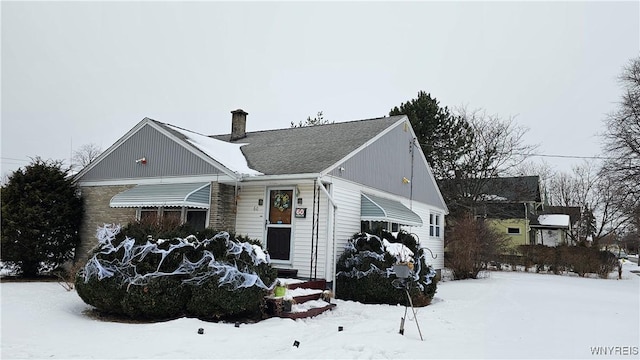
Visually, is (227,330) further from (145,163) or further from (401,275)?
(145,163)

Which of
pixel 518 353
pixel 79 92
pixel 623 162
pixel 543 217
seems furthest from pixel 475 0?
pixel 543 217

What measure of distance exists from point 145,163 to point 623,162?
22.8m

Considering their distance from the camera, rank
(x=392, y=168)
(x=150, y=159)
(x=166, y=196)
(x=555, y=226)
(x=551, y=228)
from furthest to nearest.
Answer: (x=551, y=228) < (x=555, y=226) < (x=392, y=168) < (x=150, y=159) < (x=166, y=196)

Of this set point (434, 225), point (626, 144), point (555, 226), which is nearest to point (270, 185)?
point (434, 225)

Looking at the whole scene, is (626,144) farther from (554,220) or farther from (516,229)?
(554,220)

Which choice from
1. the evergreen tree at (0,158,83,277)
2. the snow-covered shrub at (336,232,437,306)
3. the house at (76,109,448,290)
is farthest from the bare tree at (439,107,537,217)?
the evergreen tree at (0,158,83,277)

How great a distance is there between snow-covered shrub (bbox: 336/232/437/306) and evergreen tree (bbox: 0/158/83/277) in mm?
8633

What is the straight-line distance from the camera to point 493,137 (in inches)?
1145

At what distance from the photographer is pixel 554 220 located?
1430 inches

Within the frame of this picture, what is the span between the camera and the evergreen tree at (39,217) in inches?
460

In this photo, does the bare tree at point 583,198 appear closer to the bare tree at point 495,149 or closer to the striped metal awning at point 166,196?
the bare tree at point 495,149

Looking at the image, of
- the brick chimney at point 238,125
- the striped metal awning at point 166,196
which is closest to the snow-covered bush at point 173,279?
the striped metal awning at point 166,196

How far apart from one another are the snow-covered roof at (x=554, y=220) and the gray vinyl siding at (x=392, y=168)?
22385mm

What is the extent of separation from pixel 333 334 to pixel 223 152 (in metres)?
7.85
